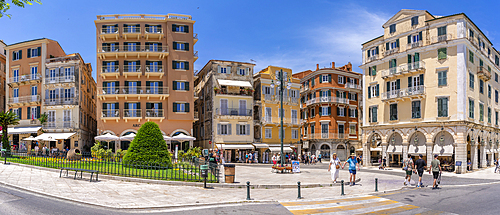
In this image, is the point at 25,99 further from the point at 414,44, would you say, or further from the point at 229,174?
the point at 414,44

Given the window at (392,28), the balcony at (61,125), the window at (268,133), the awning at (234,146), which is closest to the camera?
the window at (392,28)

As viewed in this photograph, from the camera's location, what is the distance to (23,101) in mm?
42844

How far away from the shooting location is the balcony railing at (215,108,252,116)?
4384cm

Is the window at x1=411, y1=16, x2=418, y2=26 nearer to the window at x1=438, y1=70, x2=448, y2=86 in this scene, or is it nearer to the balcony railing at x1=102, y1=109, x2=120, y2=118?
the window at x1=438, y1=70, x2=448, y2=86

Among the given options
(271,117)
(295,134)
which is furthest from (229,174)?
(295,134)

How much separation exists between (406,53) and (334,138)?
2003 centimetres

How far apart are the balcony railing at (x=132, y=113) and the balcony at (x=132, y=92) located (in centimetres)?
164

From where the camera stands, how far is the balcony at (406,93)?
116ft

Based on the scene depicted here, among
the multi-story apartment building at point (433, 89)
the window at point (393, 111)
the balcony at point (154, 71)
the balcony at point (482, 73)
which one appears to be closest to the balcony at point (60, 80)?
the balcony at point (154, 71)

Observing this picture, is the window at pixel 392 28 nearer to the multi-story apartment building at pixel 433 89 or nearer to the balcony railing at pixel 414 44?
the multi-story apartment building at pixel 433 89

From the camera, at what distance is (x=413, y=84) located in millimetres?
36562

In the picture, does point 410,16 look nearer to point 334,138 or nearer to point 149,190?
point 334,138

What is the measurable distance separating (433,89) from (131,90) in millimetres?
33854

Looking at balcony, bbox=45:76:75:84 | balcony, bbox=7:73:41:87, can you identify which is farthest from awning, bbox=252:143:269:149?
balcony, bbox=7:73:41:87
